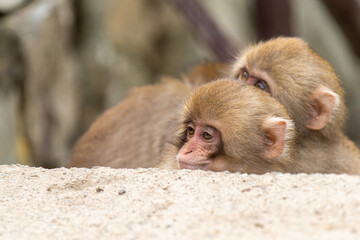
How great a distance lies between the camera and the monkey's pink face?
4965 millimetres

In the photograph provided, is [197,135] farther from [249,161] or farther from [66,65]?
[66,65]

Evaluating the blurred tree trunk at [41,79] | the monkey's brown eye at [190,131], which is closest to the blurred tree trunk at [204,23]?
the blurred tree trunk at [41,79]

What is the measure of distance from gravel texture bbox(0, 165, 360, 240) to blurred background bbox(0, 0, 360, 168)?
4.63 m

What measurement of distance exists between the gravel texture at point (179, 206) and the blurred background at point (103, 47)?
463 centimetres

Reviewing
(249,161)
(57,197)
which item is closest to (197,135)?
(249,161)

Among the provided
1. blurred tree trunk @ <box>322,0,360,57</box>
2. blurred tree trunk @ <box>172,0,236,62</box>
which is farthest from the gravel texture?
blurred tree trunk @ <box>322,0,360,57</box>

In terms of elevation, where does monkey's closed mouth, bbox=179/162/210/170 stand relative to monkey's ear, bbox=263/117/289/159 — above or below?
below

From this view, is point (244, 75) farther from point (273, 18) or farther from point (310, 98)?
point (273, 18)

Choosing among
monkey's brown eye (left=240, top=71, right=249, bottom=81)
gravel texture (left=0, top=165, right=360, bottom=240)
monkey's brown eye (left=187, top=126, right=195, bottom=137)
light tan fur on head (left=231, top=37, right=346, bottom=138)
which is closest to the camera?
gravel texture (left=0, top=165, right=360, bottom=240)

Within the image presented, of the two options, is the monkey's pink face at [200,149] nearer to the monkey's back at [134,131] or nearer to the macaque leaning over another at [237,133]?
the macaque leaning over another at [237,133]

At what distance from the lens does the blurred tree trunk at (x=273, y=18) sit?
12.3m

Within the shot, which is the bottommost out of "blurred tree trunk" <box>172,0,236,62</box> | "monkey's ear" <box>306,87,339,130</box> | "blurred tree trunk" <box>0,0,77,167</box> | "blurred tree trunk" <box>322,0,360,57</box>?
"blurred tree trunk" <box>0,0,77,167</box>

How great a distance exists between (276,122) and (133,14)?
9903 mm

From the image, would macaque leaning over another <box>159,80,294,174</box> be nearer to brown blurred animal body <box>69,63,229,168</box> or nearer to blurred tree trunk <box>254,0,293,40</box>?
brown blurred animal body <box>69,63,229,168</box>
